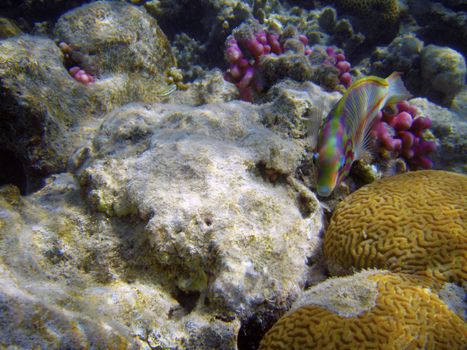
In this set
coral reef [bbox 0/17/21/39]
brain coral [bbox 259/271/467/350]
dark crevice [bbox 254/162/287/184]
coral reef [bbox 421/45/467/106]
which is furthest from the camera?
coral reef [bbox 421/45/467/106]

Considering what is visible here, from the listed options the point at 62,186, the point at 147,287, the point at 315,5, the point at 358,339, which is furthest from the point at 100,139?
the point at 315,5

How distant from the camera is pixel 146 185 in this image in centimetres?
230

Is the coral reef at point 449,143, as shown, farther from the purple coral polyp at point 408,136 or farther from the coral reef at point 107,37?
the coral reef at point 107,37

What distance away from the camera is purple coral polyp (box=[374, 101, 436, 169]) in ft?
12.4

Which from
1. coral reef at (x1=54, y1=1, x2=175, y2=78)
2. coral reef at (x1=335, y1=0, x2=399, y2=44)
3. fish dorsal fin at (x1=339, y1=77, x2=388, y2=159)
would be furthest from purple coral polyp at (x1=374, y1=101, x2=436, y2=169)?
coral reef at (x1=335, y1=0, x2=399, y2=44)

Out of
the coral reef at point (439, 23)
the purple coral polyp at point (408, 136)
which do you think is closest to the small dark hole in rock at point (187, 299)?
the purple coral polyp at point (408, 136)

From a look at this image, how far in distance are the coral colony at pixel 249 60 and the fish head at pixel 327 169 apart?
2.33 meters

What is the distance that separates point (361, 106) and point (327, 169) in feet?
2.52

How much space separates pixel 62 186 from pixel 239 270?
188cm

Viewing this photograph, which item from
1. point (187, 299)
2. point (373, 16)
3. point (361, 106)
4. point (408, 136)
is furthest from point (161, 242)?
point (373, 16)

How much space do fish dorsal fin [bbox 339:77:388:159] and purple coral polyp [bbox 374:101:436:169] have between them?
103cm

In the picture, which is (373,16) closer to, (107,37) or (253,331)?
(107,37)

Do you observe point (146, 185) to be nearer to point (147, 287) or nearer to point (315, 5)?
point (147, 287)

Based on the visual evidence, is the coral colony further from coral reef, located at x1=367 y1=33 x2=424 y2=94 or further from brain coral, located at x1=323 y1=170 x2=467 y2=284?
coral reef, located at x1=367 y1=33 x2=424 y2=94
